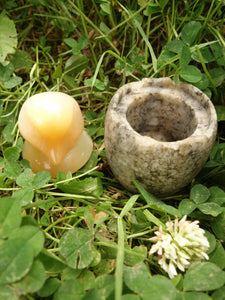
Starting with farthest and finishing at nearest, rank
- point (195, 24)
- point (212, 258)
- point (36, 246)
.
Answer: point (195, 24)
point (212, 258)
point (36, 246)

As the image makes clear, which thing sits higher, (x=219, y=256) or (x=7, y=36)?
(x=7, y=36)

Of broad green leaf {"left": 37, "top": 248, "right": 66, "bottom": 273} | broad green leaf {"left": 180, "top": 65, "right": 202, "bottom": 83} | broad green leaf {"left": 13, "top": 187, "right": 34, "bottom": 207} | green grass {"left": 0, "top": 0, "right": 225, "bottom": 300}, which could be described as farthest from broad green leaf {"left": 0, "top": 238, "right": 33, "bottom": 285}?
broad green leaf {"left": 180, "top": 65, "right": 202, "bottom": 83}

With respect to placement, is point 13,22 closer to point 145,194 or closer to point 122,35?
point 122,35

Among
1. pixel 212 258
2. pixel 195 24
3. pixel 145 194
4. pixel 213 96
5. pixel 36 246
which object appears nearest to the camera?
pixel 36 246

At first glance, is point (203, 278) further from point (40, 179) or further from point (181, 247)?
point (40, 179)

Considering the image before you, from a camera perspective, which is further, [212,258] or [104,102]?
[104,102]

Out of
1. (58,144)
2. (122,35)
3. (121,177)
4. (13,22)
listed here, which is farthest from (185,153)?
(13,22)

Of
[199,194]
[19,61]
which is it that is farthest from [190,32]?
[19,61]
